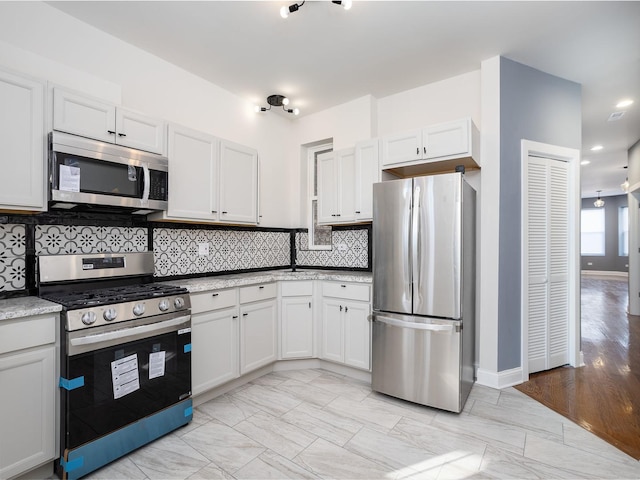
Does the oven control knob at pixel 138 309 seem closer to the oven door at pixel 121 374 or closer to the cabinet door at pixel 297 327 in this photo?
the oven door at pixel 121 374

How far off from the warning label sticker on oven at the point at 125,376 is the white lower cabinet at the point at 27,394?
11.1 inches

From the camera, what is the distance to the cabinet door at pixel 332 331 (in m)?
3.20

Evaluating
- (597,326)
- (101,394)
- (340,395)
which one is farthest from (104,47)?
(597,326)

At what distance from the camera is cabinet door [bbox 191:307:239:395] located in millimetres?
2512

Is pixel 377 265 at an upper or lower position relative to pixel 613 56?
lower

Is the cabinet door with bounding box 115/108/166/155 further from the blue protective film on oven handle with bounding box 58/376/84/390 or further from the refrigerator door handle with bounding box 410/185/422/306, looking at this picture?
the refrigerator door handle with bounding box 410/185/422/306

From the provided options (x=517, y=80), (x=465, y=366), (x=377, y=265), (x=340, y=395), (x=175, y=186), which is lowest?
(x=340, y=395)

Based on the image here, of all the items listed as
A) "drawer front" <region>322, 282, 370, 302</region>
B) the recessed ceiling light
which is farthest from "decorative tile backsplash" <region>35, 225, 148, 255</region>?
the recessed ceiling light

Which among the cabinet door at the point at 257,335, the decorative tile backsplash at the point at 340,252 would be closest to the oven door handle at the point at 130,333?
the cabinet door at the point at 257,335

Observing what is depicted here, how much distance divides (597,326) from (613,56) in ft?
12.9

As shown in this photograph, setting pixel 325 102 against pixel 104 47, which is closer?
pixel 104 47

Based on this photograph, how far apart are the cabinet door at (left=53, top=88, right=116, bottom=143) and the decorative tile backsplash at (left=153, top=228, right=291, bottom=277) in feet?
2.87

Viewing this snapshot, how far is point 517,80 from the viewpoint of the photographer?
120 inches

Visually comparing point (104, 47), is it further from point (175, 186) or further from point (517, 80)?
point (517, 80)
